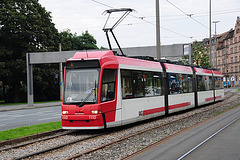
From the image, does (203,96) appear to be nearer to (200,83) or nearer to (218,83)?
(200,83)

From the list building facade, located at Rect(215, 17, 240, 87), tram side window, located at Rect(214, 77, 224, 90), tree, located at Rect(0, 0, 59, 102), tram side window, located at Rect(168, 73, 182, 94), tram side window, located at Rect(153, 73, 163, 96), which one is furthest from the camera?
building facade, located at Rect(215, 17, 240, 87)

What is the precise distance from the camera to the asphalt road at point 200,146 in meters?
7.56

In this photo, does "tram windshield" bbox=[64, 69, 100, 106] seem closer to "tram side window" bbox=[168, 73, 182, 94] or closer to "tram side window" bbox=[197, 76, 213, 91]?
"tram side window" bbox=[168, 73, 182, 94]

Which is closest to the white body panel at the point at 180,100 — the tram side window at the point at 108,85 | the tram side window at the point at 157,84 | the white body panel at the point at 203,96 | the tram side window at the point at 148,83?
the tram side window at the point at 157,84

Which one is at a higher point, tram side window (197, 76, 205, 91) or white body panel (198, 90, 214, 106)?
tram side window (197, 76, 205, 91)

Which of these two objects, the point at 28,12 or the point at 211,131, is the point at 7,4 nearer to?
the point at 28,12

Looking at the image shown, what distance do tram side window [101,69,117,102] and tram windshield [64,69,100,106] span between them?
0.30 metres

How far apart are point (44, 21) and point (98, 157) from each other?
4196cm

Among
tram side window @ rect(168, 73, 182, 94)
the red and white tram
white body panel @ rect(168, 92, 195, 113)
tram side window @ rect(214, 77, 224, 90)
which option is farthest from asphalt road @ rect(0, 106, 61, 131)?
tram side window @ rect(214, 77, 224, 90)

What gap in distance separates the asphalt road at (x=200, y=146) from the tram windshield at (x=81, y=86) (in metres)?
3.30

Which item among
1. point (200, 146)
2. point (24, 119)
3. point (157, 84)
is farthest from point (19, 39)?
point (200, 146)

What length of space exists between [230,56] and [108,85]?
95732 mm

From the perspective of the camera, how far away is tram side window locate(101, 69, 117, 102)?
11.4 meters

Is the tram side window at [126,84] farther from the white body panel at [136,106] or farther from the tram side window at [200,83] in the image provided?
the tram side window at [200,83]
